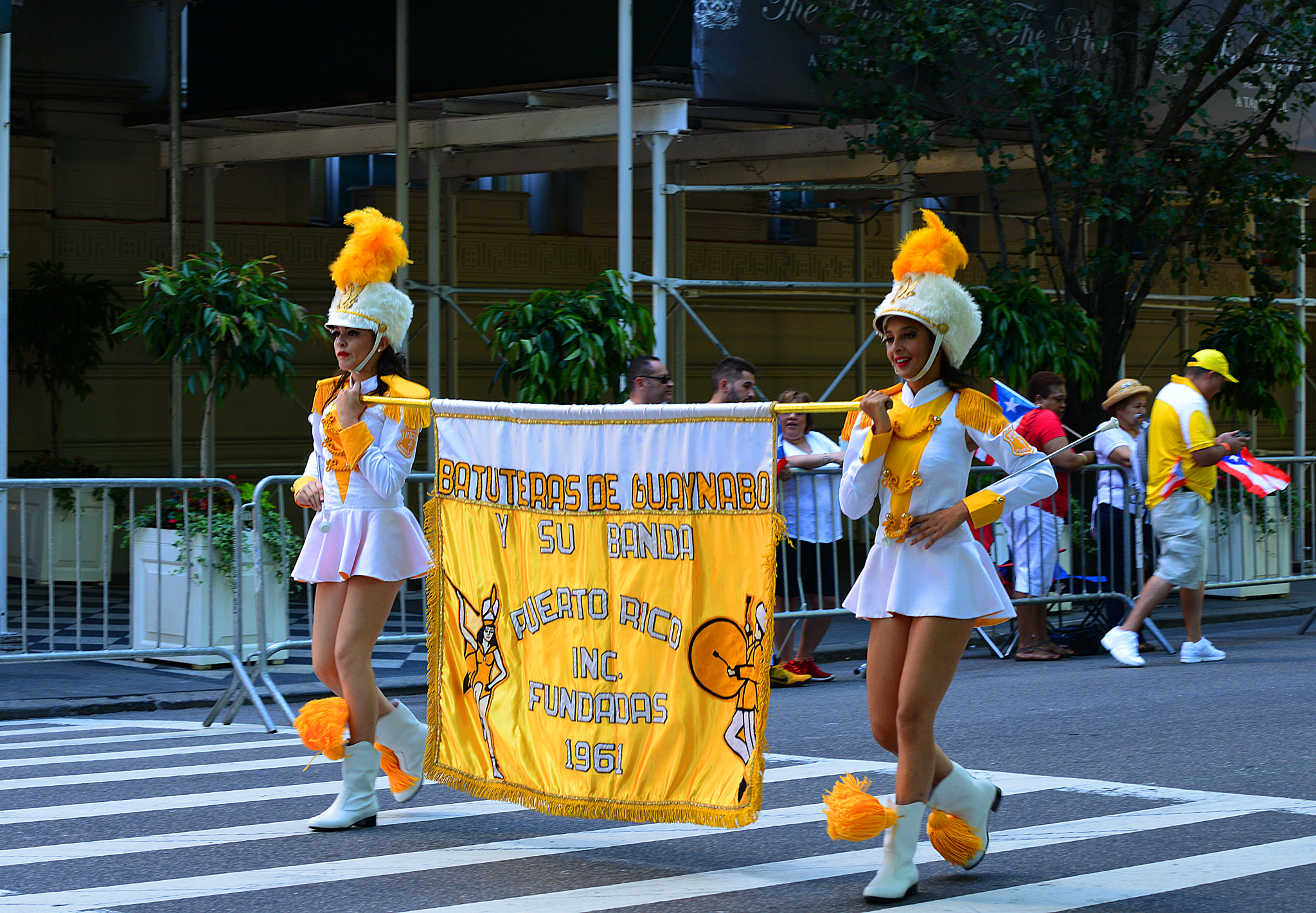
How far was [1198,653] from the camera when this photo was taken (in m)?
11.4

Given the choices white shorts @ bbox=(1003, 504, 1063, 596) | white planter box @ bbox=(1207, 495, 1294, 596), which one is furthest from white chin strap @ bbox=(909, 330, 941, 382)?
white planter box @ bbox=(1207, 495, 1294, 596)

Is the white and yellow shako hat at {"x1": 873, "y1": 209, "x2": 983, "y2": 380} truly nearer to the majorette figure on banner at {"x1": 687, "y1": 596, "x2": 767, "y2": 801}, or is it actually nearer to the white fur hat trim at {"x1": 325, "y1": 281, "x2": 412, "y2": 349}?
the majorette figure on banner at {"x1": 687, "y1": 596, "x2": 767, "y2": 801}

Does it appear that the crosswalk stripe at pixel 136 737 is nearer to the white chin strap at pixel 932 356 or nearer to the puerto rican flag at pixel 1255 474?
the white chin strap at pixel 932 356

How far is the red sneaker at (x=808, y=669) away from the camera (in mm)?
10922

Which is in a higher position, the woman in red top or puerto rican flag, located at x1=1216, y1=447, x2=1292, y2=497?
puerto rican flag, located at x1=1216, y1=447, x2=1292, y2=497

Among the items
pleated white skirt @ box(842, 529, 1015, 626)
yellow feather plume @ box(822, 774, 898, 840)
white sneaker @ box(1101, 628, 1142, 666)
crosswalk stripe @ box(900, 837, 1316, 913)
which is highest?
pleated white skirt @ box(842, 529, 1015, 626)

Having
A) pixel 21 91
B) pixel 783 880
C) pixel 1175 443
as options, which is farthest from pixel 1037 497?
pixel 21 91

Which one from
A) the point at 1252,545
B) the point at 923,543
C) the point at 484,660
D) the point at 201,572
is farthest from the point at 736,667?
the point at 1252,545

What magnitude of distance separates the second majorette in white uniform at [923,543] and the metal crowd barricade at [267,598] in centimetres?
270

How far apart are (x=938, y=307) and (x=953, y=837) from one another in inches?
67.2

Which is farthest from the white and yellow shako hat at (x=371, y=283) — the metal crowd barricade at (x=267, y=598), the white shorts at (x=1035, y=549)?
the white shorts at (x=1035, y=549)

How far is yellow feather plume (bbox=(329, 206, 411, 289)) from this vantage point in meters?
6.40

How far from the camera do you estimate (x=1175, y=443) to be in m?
11.3

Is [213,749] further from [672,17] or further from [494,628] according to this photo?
[672,17]
